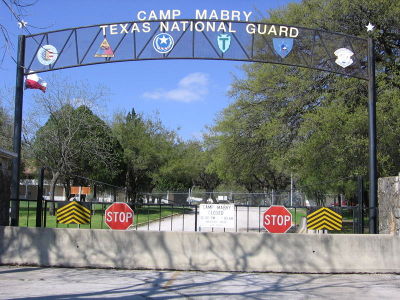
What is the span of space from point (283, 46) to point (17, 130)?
7.84m

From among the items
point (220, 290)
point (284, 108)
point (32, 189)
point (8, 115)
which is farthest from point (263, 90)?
point (32, 189)

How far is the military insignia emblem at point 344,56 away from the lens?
1343 centimetres

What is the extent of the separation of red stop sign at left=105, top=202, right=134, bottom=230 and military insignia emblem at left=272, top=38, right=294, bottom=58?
649 centimetres

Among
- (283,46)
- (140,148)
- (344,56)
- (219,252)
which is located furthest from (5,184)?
(140,148)

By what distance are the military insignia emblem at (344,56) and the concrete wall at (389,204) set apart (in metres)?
3.71

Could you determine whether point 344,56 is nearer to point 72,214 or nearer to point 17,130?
point 17,130

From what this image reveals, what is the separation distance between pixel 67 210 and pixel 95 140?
17.6 meters

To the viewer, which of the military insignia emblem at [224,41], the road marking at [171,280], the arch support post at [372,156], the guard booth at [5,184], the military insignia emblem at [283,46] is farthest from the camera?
the military insignia emblem at [283,46]

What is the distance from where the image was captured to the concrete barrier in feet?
32.6

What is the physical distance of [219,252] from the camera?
1002cm

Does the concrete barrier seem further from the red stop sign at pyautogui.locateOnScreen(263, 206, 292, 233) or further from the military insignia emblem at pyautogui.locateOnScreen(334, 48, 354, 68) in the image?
the military insignia emblem at pyautogui.locateOnScreen(334, 48, 354, 68)

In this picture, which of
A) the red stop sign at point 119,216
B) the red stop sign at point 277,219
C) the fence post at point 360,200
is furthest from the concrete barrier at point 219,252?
the red stop sign at point 119,216

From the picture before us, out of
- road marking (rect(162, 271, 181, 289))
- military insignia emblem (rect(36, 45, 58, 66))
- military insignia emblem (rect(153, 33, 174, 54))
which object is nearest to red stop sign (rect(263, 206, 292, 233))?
road marking (rect(162, 271, 181, 289))

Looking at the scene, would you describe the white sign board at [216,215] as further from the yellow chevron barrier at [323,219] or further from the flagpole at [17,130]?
the flagpole at [17,130]
